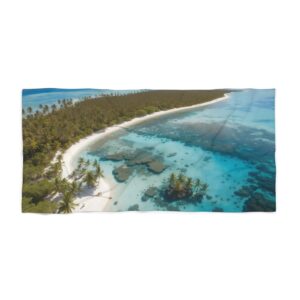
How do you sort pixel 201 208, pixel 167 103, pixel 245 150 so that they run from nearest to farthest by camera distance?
pixel 201 208 → pixel 245 150 → pixel 167 103

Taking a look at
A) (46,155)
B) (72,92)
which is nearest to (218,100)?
(72,92)

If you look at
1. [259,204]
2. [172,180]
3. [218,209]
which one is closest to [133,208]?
[172,180]

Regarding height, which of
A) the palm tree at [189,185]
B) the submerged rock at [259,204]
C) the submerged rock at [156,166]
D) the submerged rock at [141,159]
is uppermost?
the submerged rock at [141,159]

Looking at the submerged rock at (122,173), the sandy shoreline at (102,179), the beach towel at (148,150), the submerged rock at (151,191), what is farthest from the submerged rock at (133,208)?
the submerged rock at (122,173)

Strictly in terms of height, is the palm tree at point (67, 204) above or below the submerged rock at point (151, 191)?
below

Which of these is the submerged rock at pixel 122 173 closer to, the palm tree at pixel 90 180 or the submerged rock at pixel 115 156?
the submerged rock at pixel 115 156

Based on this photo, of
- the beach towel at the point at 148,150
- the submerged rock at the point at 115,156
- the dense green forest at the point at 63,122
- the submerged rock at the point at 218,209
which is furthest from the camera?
the submerged rock at the point at 115,156
